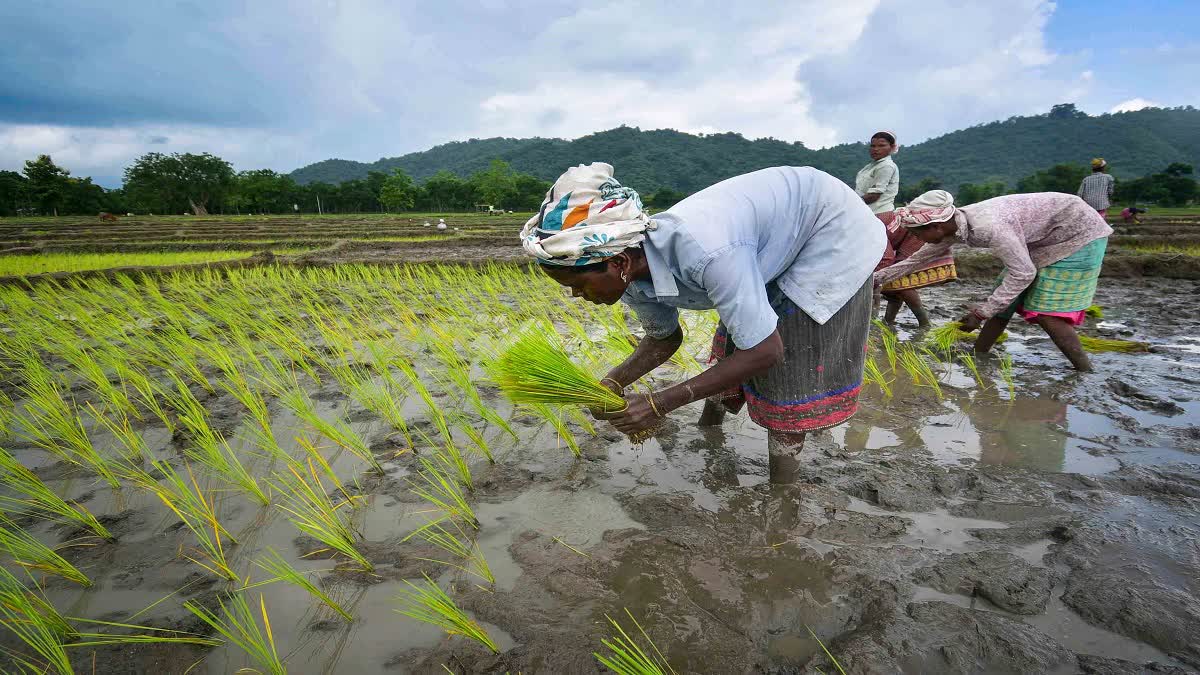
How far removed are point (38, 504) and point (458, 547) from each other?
1.43 meters

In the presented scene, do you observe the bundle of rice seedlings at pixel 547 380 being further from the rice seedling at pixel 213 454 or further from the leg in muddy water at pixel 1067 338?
the leg in muddy water at pixel 1067 338

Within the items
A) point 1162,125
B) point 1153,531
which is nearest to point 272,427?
point 1153,531

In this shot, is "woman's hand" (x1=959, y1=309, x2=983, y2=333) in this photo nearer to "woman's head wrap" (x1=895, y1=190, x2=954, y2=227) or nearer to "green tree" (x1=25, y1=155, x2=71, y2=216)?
"woman's head wrap" (x1=895, y1=190, x2=954, y2=227)

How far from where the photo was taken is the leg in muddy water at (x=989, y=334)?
341cm

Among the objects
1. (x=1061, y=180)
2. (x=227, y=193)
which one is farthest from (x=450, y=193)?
(x=1061, y=180)

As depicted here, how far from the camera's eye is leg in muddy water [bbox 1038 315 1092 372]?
299cm

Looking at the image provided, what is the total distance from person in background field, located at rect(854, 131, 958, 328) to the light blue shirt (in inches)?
83.0

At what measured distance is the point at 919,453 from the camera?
2229mm

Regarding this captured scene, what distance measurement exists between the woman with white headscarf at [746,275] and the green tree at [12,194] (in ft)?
194

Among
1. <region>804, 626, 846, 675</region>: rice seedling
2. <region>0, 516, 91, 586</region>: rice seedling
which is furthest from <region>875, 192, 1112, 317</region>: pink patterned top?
<region>0, 516, 91, 586</region>: rice seedling

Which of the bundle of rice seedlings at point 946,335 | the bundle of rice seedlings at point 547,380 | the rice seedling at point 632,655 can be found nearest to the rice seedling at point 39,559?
the bundle of rice seedlings at point 547,380

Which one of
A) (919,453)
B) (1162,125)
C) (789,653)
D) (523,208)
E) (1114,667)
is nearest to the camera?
(1114,667)

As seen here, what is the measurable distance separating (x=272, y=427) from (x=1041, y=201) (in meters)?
4.01

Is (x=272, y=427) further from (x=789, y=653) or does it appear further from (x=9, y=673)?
(x=789, y=653)
